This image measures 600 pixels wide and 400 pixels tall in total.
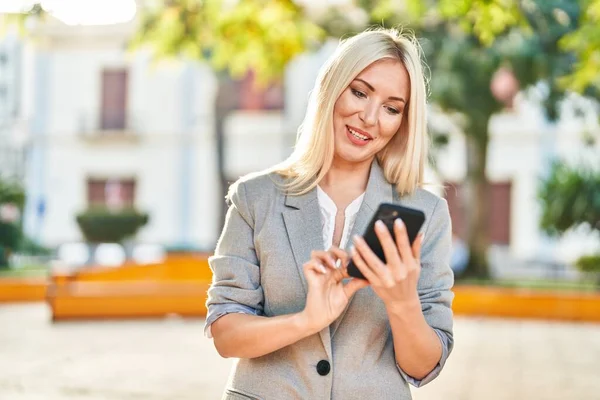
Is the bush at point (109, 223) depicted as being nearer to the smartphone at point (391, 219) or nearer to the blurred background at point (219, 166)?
the blurred background at point (219, 166)

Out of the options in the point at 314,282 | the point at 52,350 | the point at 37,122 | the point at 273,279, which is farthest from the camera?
the point at 37,122

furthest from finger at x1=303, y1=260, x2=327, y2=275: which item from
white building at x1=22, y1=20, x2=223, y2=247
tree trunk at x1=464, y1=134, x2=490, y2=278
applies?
white building at x1=22, y1=20, x2=223, y2=247

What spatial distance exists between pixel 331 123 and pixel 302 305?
0.46 m

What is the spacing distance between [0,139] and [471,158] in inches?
721

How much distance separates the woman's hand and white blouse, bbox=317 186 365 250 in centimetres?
26

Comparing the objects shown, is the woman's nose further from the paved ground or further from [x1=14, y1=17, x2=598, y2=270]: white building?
[x1=14, y1=17, x2=598, y2=270]: white building

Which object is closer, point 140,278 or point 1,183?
point 140,278

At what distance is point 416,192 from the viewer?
229 centimetres

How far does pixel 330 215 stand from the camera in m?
2.28

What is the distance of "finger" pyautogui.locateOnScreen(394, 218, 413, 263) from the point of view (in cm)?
181

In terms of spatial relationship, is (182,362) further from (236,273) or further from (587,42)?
(236,273)

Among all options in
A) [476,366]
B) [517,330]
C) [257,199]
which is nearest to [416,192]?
[257,199]

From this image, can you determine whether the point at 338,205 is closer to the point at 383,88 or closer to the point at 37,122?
the point at 383,88

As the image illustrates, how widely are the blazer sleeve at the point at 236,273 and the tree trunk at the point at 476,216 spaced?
14434 millimetres
